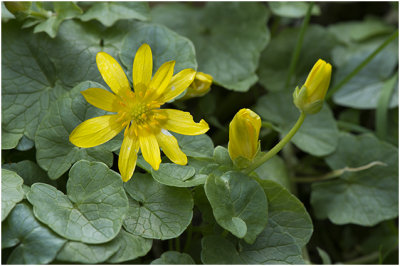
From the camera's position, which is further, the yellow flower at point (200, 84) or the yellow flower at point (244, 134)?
the yellow flower at point (200, 84)

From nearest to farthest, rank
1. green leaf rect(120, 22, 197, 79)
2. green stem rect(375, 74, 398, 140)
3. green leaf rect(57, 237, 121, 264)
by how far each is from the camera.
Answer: green leaf rect(57, 237, 121, 264) < green leaf rect(120, 22, 197, 79) < green stem rect(375, 74, 398, 140)

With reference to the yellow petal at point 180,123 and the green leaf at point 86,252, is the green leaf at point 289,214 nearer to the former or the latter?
the yellow petal at point 180,123

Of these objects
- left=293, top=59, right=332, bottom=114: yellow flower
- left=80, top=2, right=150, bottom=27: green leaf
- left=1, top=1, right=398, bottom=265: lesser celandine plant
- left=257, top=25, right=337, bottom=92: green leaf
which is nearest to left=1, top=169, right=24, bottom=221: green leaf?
left=1, top=1, right=398, bottom=265: lesser celandine plant

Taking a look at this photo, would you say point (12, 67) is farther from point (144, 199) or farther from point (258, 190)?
point (258, 190)

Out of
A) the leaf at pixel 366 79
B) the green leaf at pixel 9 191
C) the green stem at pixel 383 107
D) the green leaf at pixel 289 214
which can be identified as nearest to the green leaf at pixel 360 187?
the green stem at pixel 383 107

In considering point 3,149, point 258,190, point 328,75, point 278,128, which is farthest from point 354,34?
point 3,149

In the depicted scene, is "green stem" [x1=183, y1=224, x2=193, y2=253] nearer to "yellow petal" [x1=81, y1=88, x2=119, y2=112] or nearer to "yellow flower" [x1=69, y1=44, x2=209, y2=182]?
"yellow flower" [x1=69, y1=44, x2=209, y2=182]

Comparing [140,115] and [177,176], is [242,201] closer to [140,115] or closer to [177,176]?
[177,176]
